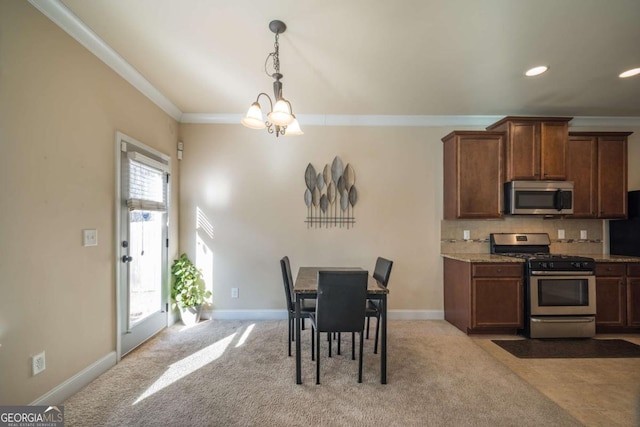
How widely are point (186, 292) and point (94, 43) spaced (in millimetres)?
2597

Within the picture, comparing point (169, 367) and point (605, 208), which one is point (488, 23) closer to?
point (605, 208)

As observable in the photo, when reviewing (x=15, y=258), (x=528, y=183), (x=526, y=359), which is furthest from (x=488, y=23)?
(x=15, y=258)

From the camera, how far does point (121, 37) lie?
2143mm

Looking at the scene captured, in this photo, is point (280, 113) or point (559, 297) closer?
point (280, 113)

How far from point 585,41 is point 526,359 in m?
2.75

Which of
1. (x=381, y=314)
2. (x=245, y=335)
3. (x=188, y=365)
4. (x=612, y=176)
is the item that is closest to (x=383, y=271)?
(x=381, y=314)

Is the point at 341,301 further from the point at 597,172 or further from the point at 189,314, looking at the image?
the point at 597,172

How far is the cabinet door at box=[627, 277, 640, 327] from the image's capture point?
10.4ft

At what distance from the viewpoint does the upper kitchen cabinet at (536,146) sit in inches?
131

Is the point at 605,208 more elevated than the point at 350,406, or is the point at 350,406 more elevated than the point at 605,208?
the point at 605,208

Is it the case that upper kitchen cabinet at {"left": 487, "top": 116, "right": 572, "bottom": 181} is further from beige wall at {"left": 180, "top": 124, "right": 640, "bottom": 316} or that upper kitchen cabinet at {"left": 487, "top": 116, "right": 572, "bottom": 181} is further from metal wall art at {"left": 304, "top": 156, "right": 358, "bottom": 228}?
metal wall art at {"left": 304, "top": 156, "right": 358, "bottom": 228}

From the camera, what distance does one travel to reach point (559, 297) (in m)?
3.06

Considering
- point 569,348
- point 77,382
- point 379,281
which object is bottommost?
point 569,348

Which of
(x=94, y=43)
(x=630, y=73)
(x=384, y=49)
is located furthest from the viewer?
(x=630, y=73)
